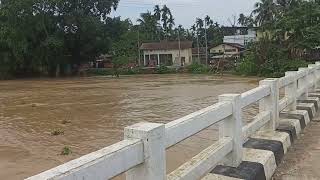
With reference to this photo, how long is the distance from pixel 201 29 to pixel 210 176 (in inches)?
3288

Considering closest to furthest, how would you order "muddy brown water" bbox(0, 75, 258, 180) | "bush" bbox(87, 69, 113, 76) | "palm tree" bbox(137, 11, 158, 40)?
"muddy brown water" bbox(0, 75, 258, 180)
"bush" bbox(87, 69, 113, 76)
"palm tree" bbox(137, 11, 158, 40)

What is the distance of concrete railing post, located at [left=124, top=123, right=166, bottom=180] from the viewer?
9.66 ft

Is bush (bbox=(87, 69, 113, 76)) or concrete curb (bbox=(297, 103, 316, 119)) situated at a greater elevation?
concrete curb (bbox=(297, 103, 316, 119))

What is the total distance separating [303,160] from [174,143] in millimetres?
2831

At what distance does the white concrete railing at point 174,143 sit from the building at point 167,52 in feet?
192

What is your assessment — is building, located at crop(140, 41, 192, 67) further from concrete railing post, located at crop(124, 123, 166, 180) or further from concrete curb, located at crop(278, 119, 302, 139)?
concrete railing post, located at crop(124, 123, 166, 180)

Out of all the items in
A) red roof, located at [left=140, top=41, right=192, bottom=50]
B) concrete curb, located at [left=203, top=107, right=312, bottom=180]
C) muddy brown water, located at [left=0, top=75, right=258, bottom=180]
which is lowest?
muddy brown water, located at [left=0, top=75, right=258, bottom=180]

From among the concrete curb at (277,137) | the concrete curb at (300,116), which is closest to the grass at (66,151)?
the concrete curb at (300,116)

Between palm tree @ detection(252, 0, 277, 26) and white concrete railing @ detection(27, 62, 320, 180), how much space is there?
153ft

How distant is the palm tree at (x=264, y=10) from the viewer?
52362 millimetres

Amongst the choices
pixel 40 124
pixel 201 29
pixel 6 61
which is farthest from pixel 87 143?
pixel 201 29

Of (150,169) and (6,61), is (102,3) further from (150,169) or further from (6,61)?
(150,169)

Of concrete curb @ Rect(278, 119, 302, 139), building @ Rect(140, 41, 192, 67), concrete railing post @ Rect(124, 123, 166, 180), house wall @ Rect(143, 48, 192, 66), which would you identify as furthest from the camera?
house wall @ Rect(143, 48, 192, 66)

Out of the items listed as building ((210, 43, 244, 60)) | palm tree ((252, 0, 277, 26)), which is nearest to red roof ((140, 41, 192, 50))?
building ((210, 43, 244, 60))
